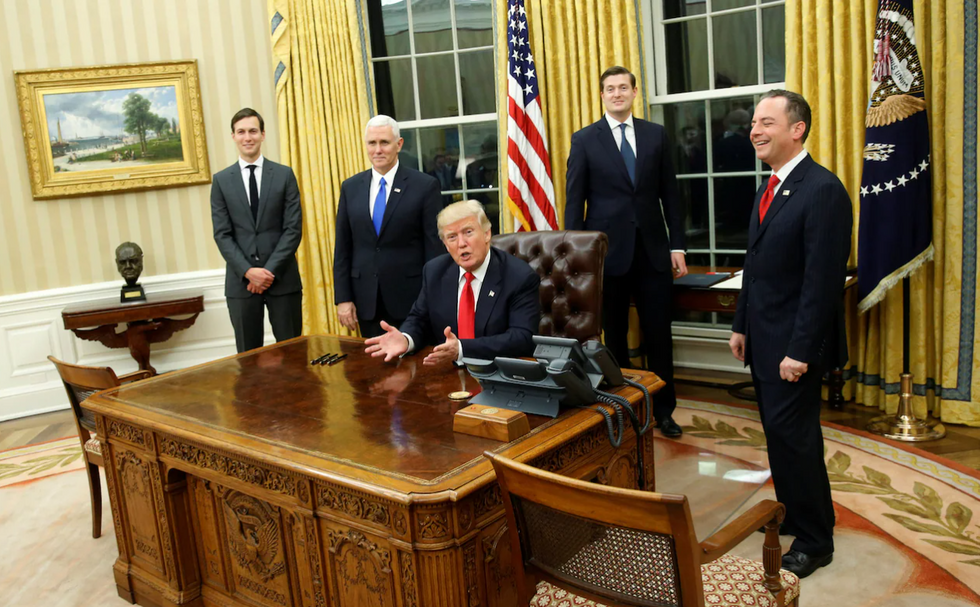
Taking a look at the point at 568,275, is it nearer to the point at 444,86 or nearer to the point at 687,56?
the point at 687,56

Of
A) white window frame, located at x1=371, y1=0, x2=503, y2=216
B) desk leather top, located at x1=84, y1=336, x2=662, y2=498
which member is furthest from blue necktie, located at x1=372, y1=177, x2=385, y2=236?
white window frame, located at x1=371, y1=0, x2=503, y2=216

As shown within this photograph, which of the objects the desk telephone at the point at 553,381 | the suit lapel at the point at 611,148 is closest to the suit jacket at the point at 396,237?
the suit lapel at the point at 611,148

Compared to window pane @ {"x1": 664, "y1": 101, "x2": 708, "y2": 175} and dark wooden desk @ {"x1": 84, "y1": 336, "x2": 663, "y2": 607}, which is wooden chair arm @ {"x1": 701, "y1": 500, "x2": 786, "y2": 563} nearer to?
dark wooden desk @ {"x1": 84, "y1": 336, "x2": 663, "y2": 607}

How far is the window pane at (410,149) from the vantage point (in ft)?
20.7

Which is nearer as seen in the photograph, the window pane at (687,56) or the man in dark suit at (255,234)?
the man in dark suit at (255,234)

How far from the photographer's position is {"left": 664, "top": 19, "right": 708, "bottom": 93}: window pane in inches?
205

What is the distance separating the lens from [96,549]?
355 cm

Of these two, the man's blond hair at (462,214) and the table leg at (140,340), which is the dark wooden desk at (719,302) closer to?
the man's blond hair at (462,214)

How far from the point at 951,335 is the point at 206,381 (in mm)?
3558

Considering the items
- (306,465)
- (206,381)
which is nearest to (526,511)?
(306,465)

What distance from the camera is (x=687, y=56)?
5.28m

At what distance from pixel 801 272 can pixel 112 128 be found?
519cm

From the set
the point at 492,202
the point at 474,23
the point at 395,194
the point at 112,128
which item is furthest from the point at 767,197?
the point at 112,128

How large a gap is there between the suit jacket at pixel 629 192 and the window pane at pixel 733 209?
1082 mm
